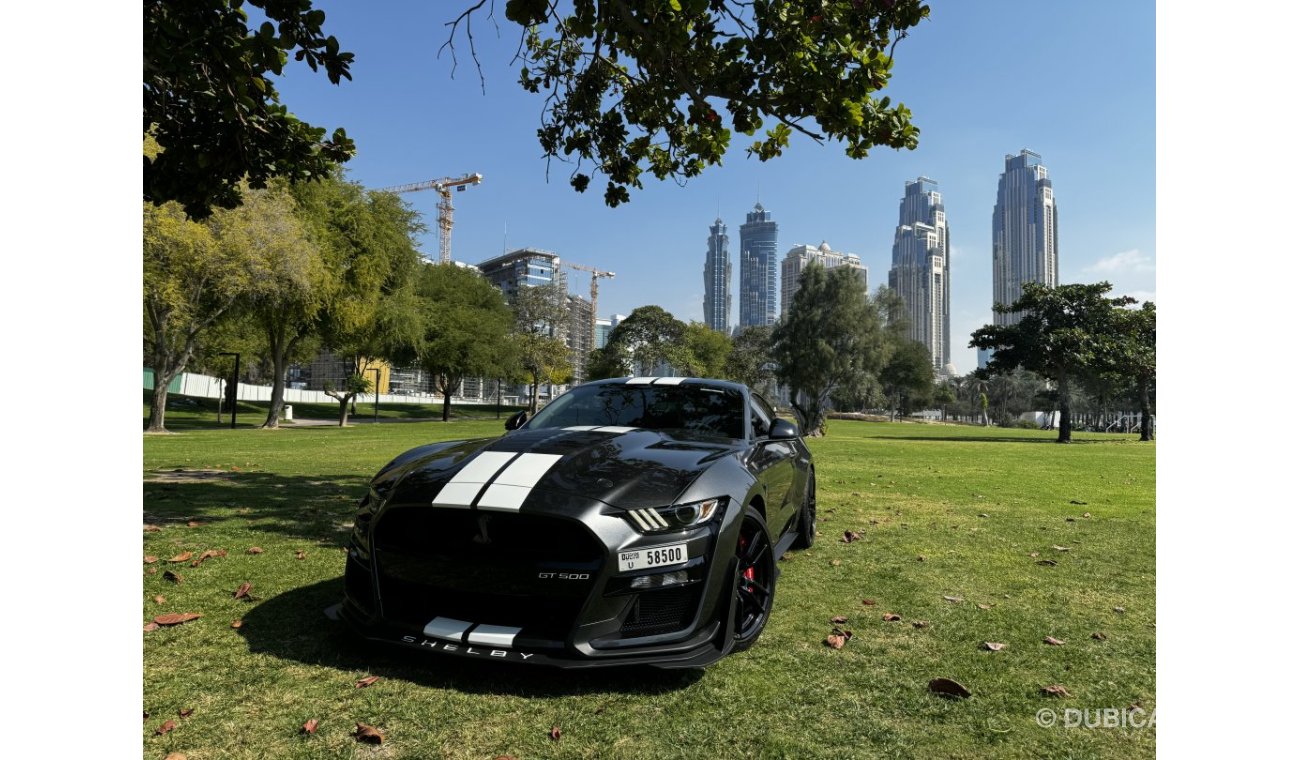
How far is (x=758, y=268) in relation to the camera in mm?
168875

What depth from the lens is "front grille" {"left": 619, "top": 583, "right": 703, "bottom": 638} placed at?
8.66ft

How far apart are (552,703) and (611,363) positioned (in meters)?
58.4

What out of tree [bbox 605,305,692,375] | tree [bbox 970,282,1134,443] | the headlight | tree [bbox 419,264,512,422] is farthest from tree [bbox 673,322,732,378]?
the headlight

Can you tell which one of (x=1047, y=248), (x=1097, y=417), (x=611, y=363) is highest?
(x=1047, y=248)

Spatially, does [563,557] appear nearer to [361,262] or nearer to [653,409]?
[653,409]

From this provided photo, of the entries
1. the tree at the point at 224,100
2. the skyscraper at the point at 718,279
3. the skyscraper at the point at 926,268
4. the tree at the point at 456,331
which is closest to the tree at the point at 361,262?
the tree at the point at 456,331

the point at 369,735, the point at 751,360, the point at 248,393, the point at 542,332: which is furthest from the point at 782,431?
the point at 248,393

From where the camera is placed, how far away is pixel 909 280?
390ft

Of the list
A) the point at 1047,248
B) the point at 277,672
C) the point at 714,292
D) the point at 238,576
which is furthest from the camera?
the point at 714,292

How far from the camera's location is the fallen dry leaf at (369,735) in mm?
2240

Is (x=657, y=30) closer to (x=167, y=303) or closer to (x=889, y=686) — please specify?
(x=889, y=686)

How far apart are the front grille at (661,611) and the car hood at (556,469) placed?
34cm

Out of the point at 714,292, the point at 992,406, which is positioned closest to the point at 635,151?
the point at 992,406

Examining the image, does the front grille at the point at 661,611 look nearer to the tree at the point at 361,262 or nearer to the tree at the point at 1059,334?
the tree at the point at 361,262
